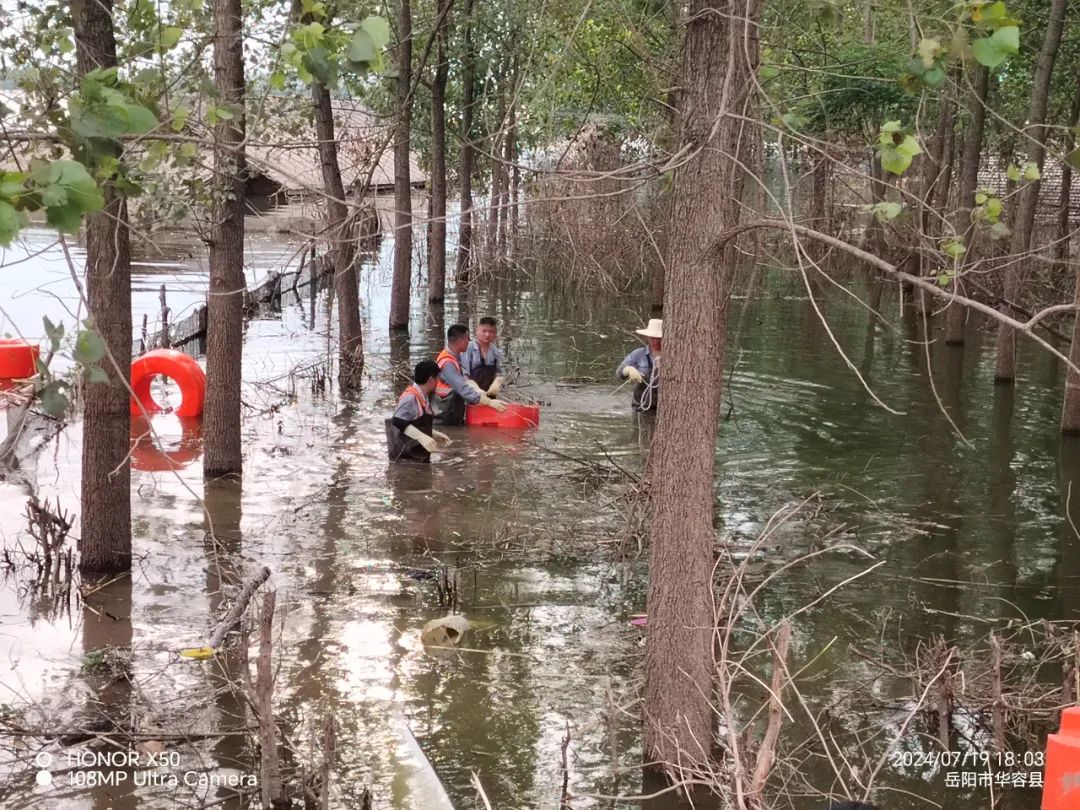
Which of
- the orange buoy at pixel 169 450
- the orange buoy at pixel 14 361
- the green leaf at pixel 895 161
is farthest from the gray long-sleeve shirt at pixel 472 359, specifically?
the green leaf at pixel 895 161

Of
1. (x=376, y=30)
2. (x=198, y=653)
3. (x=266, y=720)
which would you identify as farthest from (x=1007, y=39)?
(x=198, y=653)

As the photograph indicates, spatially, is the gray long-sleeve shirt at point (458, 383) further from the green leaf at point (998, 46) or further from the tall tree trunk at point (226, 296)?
the green leaf at point (998, 46)

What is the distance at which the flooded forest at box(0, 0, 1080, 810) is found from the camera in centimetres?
498

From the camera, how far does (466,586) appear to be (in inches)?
358

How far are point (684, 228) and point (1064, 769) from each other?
2.86 metres

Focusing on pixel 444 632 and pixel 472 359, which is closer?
pixel 444 632

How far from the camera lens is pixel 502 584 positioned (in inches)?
363

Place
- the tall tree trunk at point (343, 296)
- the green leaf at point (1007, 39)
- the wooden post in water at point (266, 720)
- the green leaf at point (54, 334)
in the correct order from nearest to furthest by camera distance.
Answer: the green leaf at point (54, 334) → the green leaf at point (1007, 39) → the wooden post in water at point (266, 720) → the tall tree trunk at point (343, 296)

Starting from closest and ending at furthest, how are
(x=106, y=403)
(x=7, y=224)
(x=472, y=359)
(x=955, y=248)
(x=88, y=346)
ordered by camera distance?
(x=7, y=224) < (x=88, y=346) < (x=955, y=248) < (x=106, y=403) < (x=472, y=359)

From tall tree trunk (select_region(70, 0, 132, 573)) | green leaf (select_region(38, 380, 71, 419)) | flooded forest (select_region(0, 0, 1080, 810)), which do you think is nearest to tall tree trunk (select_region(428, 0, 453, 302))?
flooded forest (select_region(0, 0, 1080, 810))

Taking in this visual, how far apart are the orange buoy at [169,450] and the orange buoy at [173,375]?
11.6 inches
